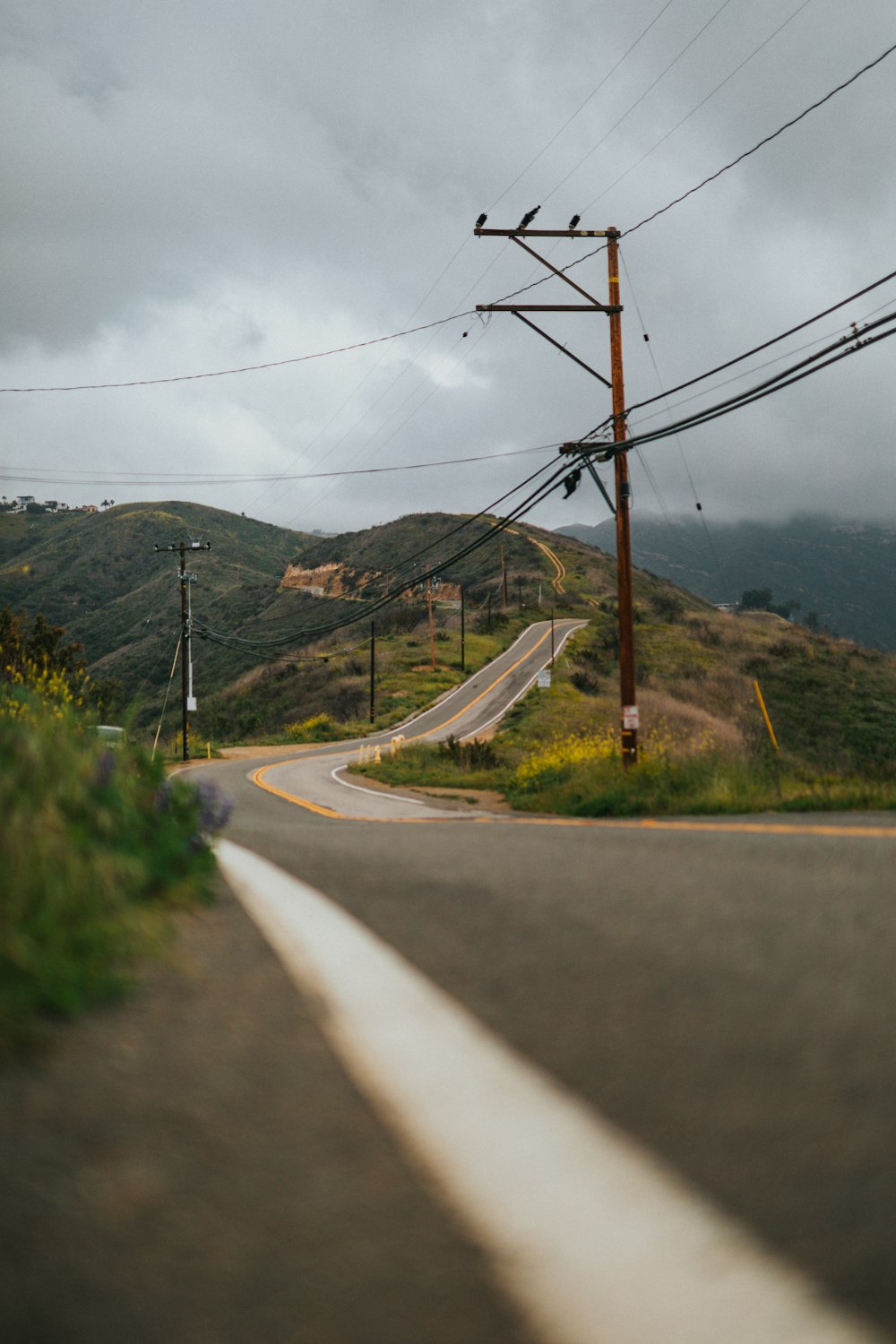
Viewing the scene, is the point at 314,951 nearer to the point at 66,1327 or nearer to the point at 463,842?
the point at 66,1327

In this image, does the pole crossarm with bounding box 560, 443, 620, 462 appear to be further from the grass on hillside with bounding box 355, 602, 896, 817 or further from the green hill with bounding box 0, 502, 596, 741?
the green hill with bounding box 0, 502, 596, 741

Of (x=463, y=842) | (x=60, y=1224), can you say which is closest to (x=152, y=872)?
(x=60, y=1224)

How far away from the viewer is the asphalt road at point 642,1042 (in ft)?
5.98

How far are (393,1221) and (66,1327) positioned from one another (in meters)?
0.69

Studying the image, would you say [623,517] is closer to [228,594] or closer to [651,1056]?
[651,1056]

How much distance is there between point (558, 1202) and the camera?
2084mm

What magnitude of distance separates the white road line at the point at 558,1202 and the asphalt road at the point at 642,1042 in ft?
0.20

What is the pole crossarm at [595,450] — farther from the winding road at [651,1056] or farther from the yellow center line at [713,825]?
the winding road at [651,1056]

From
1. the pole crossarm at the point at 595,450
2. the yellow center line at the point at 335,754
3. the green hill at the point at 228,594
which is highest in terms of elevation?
the green hill at the point at 228,594

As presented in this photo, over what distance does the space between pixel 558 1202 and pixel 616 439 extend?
16.9 metres

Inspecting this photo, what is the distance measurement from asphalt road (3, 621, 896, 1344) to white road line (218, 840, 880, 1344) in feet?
0.20

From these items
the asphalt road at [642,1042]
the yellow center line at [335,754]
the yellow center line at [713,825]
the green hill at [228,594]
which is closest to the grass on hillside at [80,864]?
the asphalt road at [642,1042]

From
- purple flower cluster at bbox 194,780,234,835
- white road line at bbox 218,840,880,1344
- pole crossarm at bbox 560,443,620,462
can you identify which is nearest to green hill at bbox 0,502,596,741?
pole crossarm at bbox 560,443,620,462

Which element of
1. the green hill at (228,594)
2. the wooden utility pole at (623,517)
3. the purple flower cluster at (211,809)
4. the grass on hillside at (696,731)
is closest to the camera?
the purple flower cluster at (211,809)
